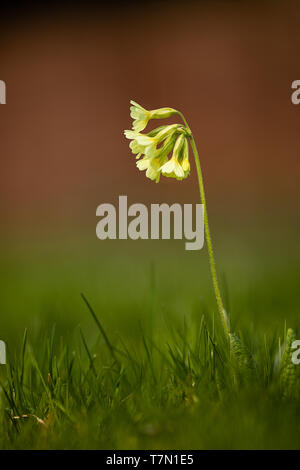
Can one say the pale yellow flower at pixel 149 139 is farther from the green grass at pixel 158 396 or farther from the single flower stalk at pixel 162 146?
the green grass at pixel 158 396

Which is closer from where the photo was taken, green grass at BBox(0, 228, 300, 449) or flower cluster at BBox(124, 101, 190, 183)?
green grass at BBox(0, 228, 300, 449)

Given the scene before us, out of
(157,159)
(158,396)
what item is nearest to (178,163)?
(157,159)

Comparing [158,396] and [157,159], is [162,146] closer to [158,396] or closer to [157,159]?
[157,159]

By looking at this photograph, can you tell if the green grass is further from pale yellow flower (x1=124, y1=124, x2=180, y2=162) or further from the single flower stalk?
pale yellow flower (x1=124, y1=124, x2=180, y2=162)

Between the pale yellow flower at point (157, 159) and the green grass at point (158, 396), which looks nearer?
the green grass at point (158, 396)

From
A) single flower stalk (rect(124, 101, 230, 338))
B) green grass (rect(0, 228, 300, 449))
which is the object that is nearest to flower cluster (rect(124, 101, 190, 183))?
single flower stalk (rect(124, 101, 230, 338))

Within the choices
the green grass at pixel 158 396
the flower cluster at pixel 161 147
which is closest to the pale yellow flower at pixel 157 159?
the flower cluster at pixel 161 147
